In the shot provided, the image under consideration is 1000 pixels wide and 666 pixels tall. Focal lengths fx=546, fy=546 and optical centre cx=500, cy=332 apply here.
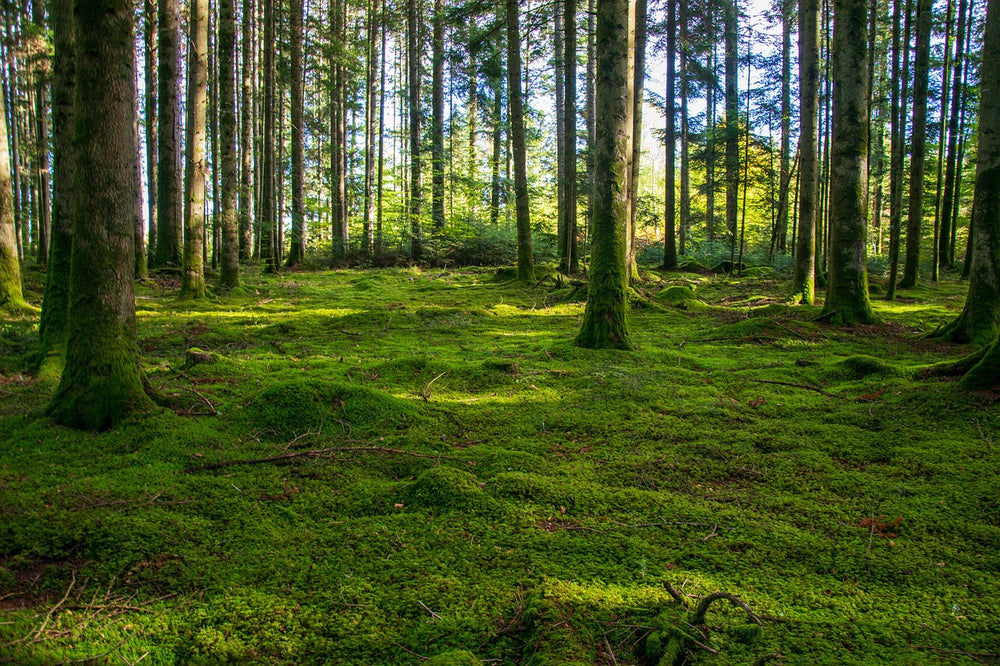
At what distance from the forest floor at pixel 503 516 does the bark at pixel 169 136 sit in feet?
27.1

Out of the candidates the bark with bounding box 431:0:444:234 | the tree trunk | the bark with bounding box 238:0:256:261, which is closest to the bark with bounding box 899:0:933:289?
the tree trunk

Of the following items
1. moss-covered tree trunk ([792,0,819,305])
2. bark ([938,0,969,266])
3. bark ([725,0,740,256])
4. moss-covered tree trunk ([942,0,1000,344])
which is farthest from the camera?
bark ([725,0,740,256])

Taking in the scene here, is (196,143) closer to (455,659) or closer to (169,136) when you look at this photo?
(169,136)

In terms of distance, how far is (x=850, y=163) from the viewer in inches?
336

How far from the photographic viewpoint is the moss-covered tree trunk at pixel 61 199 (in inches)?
219

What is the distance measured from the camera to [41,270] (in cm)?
1630

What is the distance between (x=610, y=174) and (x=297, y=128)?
15580 millimetres

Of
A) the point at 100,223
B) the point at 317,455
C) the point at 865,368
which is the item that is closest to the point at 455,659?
the point at 317,455

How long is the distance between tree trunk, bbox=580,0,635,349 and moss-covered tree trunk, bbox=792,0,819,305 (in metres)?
6.27

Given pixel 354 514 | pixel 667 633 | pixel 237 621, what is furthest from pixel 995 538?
pixel 237 621

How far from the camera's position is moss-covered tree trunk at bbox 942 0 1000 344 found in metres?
6.19

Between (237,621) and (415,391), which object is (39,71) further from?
(237,621)

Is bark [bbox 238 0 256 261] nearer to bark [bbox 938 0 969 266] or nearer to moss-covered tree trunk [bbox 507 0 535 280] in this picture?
moss-covered tree trunk [bbox 507 0 535 280]

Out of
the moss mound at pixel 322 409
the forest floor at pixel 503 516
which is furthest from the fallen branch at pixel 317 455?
the moss mound at pixel 322 409
